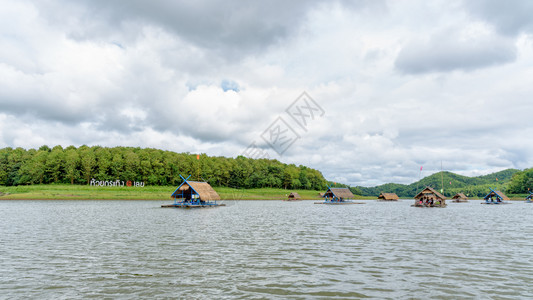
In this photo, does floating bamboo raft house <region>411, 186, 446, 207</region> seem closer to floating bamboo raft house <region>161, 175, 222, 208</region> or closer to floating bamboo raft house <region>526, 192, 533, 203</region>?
floating bamboo raft house <region>161, 175, 222, 208</region>

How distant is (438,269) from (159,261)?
1361cm

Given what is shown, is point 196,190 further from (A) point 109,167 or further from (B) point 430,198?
(A) point 109,167

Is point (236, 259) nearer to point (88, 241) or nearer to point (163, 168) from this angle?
point (88, 241)

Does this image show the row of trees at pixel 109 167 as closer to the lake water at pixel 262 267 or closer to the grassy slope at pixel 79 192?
the grassy slope at pixel 79 192

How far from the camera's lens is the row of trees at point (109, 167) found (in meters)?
125

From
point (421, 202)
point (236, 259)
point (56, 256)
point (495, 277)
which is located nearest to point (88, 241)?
point (56, 256)

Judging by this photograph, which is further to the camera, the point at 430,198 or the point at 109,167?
the point at 109,167

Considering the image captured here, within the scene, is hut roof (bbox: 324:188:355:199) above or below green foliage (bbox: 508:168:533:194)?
below

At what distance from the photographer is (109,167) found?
134 meters

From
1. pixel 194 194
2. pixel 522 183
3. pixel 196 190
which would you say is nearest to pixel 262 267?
pixel 196 190

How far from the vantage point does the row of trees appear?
410 feet

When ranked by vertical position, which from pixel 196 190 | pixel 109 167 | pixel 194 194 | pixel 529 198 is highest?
pixel 109 167

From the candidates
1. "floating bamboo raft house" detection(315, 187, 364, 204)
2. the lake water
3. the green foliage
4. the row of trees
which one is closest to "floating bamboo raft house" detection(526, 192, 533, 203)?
the green foliage

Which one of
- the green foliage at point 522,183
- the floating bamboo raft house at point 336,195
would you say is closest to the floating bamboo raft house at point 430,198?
the floating bamboo raft house at point 336,195
